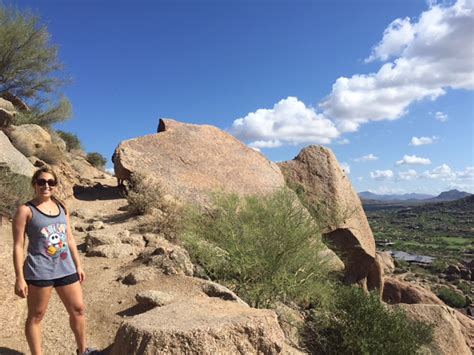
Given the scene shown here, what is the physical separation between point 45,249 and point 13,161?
22.6 ft

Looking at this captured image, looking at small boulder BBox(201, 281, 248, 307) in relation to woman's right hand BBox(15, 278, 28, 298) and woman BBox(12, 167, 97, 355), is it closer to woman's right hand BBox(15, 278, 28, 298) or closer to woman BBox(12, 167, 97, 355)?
woman BBox(12, 167, 97, 355)

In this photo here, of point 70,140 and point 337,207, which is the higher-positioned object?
point 70,140

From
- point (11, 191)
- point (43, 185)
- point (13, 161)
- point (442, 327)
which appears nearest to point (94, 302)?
point (43, 185)

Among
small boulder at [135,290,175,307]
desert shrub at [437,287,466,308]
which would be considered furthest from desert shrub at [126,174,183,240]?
desert shrub at [437,287,466,308]

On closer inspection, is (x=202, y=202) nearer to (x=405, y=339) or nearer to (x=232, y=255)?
(x=232, y=255)

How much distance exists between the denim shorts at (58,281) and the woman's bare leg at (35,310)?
0.03 meters

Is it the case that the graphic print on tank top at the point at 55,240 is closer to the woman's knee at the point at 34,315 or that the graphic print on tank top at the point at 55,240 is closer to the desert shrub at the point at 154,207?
the woman's knee at the point at 34,315

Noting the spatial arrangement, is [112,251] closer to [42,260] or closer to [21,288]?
[42,260]

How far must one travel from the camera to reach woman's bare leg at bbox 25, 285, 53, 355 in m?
3.80

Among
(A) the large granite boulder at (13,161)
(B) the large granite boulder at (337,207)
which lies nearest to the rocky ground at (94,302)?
(A) the large granite boulder at (13,161)

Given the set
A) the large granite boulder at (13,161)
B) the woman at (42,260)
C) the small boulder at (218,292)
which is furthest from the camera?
the large granite boulder at (13,161)

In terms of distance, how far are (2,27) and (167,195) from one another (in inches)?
416

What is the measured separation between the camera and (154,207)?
9922 mm

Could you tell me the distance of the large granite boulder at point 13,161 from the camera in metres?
9.49
